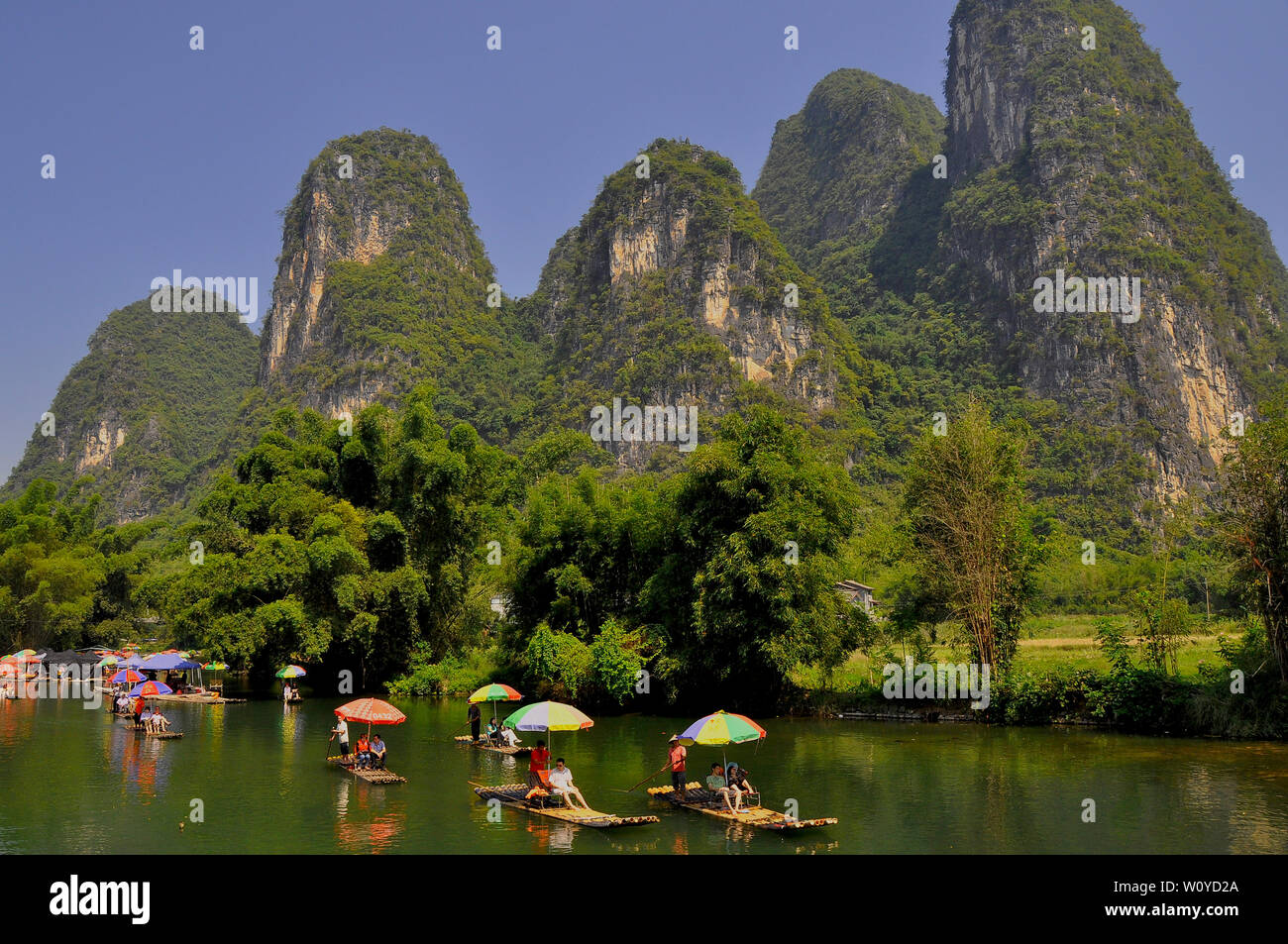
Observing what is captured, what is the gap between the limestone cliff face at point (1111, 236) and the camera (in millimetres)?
116250

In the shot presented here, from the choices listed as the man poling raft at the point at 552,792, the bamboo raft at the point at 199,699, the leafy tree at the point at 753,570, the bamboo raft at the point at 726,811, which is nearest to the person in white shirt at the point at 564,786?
the man poling raft at the point at 552,792

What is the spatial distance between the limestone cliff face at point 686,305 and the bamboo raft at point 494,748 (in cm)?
9810

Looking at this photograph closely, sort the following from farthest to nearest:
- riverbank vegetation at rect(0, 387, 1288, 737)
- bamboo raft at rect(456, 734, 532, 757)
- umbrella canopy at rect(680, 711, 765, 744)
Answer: riverbank vegetation at rect(0, 387, 1288, 737) → bamboo raft at rect(456, 734, 532, 757) → umbrella canopy at rect(680, 711, 765, 744)

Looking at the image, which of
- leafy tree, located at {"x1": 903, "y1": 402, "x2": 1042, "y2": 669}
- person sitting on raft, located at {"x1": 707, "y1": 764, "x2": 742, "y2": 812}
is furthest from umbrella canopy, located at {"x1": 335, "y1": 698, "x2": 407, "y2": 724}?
leafy tree, located at {"x1": 903, "y1": 402, "x2": 1042, "y2": 669}

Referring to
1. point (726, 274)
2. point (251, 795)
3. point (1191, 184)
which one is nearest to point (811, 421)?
point (726, 274)

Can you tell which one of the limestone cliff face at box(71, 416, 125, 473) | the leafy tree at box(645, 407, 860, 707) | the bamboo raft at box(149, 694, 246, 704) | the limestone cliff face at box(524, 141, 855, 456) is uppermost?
the limestone cliff face at box(524, 141, 855, 456)

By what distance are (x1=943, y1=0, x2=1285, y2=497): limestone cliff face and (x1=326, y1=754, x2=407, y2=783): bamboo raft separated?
102401 millimetres

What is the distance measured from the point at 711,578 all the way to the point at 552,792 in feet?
43.2

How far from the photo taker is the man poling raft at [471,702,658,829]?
16.0 metres

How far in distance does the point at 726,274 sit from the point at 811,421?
25.4 metres

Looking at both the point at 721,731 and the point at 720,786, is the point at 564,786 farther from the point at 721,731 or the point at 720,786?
the point at 721,731

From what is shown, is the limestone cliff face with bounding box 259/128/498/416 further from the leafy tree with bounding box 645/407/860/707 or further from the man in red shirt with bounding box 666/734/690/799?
the man in red shirt with bounding box 666/734/690/799

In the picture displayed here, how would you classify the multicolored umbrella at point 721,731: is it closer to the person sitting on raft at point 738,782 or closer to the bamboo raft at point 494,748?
the person sitting on raft at point 738,782
